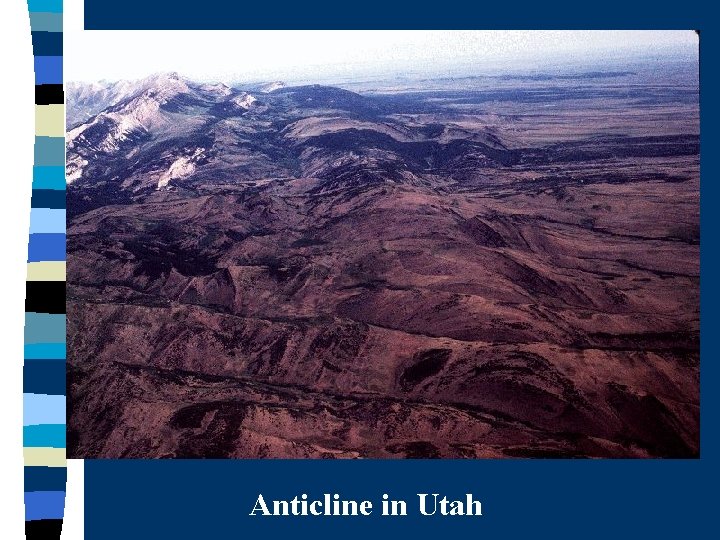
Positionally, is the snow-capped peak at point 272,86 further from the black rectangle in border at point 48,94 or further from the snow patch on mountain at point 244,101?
the black rectangle in border at point 48,94

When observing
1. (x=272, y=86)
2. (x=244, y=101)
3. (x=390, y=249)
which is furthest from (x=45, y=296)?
(x=390, y=249)

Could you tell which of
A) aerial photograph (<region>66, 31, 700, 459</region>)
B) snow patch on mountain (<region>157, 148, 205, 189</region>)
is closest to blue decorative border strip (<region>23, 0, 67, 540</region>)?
aerial photograph (<region>66, 31, 700, 459</region>)

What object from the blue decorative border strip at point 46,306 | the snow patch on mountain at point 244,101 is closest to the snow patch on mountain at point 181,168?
the snow patch on mountain at point 244,101

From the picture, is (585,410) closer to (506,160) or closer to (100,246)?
(506,160)

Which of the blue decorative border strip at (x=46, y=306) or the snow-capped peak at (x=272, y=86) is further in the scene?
the snow-capped peak at (x=272, y=86)

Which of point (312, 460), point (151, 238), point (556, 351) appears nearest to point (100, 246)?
point (151, 238)

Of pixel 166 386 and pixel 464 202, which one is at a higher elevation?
pixel 464 202

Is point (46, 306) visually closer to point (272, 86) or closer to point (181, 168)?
point (181, 168)

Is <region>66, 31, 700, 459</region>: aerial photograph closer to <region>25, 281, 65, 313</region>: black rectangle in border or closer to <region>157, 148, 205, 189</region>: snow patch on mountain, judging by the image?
<region>157, 148, 205, 189</region>: snow patch on mountain

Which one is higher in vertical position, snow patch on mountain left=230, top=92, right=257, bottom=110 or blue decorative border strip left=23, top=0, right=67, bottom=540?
snow patch on mountain left=230, top=92, right=257, bottom=110
